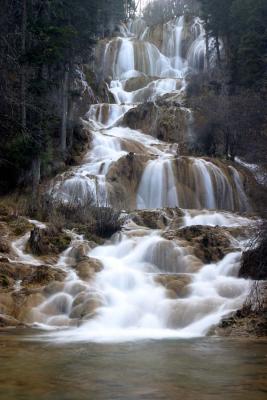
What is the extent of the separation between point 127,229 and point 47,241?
3078 mm

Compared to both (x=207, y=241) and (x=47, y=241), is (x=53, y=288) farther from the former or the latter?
(x=207, y=241)

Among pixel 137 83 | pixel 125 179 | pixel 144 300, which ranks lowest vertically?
pixel 144 300

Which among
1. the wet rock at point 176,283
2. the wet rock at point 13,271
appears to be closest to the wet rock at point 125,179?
the wet rock at point 13,271

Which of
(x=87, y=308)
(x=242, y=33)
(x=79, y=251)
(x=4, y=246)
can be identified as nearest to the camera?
(x=87, y=308)

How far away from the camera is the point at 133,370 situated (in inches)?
200

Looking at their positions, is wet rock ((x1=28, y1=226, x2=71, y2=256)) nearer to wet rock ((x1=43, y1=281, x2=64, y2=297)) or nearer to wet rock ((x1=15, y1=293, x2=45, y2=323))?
wet rock ((x1=43, y1=281, x2=64, y2=297))

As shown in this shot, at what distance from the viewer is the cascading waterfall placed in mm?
9102

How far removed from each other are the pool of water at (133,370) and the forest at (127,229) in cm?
2

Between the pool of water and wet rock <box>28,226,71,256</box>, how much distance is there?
19.2 feet

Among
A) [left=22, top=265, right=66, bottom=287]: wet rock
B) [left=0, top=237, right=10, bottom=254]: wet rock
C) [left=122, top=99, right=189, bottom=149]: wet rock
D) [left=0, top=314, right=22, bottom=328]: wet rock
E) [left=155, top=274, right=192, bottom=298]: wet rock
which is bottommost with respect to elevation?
[left=0, top=314, right=22, bottom=328]: wet rock

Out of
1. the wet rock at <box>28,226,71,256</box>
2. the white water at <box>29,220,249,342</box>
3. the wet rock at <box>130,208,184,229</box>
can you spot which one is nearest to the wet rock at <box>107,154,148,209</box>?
the wet rock at <box>130,208,184,229</box>

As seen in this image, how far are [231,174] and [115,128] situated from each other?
34.2ft

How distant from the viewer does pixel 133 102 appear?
129 ft

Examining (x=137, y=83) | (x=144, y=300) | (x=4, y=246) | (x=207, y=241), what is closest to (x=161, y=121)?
(x=137, y=83)
